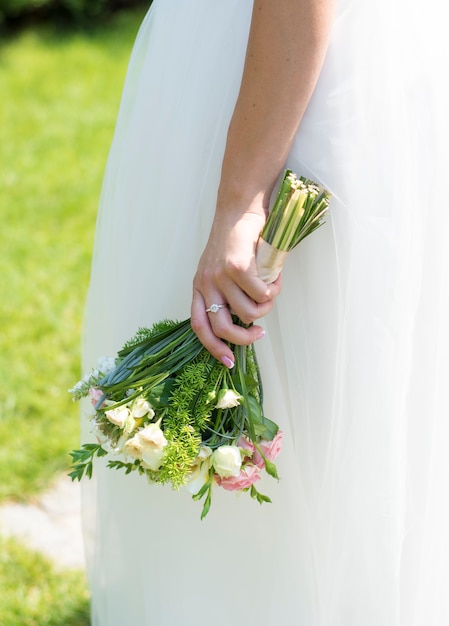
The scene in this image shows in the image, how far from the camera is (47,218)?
3809 millimetres

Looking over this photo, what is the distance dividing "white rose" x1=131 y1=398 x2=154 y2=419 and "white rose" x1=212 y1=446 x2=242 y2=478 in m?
0.12

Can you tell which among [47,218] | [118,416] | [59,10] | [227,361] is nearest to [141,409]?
[118,416]

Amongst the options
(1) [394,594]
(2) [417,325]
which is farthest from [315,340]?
(1) [394,594]

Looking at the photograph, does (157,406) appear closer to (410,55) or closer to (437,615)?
(437,615)

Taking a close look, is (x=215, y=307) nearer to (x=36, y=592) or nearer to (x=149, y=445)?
(x=149, y=445)

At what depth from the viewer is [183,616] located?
63.7 inches

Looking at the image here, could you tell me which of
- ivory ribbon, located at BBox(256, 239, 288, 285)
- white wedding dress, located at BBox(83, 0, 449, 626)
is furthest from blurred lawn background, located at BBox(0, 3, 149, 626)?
ivory ribbon, located at BBox(256, 239, 288, 285)

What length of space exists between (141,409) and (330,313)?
0.34 metres

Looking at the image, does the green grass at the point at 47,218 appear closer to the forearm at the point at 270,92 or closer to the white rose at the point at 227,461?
the white rose at the point at 227,461

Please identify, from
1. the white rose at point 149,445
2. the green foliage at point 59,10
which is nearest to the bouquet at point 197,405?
the white rose at point 149,445

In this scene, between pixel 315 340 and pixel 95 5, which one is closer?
pixel 315 340

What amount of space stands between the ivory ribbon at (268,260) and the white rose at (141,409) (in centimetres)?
26

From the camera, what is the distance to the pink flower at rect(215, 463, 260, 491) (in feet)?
4.32

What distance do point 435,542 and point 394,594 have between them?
0.11 m
